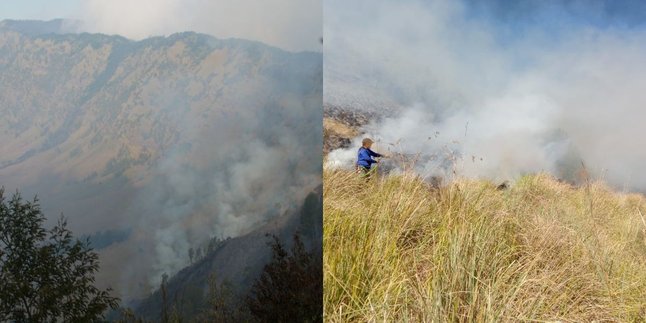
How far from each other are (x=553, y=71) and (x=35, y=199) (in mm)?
10916

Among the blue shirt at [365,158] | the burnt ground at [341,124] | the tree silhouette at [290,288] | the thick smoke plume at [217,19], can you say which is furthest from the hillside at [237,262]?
the burnt ground at [341,124]

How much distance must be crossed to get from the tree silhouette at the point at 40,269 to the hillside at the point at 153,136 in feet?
0.13

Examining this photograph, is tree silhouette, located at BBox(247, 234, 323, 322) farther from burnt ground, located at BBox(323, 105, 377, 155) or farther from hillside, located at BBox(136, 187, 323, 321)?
burnt ground, located at BBox(323, 105, 377, 155)

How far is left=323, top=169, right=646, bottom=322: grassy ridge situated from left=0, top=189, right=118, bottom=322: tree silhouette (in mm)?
881

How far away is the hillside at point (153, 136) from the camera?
76.2 inches

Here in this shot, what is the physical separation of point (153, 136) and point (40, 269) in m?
0.57

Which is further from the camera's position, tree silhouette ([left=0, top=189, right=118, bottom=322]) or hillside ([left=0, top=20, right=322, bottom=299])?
hillside ([left=0, top=20, right=322, bottom=299])

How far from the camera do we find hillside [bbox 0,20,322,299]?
193cm

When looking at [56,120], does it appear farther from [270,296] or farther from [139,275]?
[270,296]

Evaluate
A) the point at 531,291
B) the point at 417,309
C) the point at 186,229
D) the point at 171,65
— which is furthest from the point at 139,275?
the point at 531,291

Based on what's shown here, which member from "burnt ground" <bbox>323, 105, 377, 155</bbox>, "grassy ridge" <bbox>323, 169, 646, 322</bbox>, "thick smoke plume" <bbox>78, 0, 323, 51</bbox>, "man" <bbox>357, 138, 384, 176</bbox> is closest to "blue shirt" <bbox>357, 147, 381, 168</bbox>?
"man" <bbox>357, 138, 384, 176</bbox>

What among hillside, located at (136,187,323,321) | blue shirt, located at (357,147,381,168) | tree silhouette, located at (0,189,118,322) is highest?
tree silhouette, located at (0,189,118,322)

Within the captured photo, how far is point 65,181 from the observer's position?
1951mm

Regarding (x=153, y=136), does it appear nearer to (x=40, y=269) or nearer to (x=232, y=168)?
(x=232, y=168)
